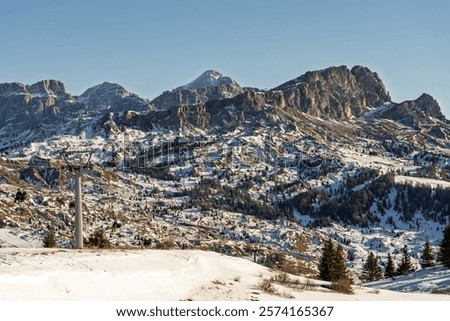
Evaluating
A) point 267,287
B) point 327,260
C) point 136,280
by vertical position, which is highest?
point 136,280

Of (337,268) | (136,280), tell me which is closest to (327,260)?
(337,268)

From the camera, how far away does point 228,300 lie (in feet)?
60.8

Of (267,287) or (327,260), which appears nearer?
(267,287)

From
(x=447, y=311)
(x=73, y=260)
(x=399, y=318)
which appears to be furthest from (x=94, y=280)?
(x=447, y=311)

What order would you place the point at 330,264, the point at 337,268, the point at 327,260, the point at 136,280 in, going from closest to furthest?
1. the point at 136,280
2. the point at 337,268
3. the point at 330,264
4. the point at 327,260

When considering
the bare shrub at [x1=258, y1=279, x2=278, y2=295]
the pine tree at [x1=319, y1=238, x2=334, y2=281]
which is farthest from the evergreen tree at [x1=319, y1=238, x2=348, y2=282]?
the bare shrub at [x1=258, y1=279, x2=278, y2=295]

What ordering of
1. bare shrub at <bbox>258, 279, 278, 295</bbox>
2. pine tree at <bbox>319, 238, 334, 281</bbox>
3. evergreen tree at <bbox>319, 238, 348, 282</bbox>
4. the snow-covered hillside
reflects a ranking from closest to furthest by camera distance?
the snow-covered hillside
bare shrub at <bbox>258, 279, 278, 295</bbox>
evergreen tree at <bbox>319, 238, 348, 282</bbox>
pine tree at <bbox>319, 238, 334, 281</bbox>

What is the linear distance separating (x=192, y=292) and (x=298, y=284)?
7.97 metres

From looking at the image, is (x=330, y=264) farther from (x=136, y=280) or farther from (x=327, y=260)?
(x=136, y=280)

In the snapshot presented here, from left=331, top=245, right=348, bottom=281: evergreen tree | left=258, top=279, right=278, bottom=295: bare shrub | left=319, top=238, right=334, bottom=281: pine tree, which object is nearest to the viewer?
left=258, top=279, right=278, bottom=295: bare shrub

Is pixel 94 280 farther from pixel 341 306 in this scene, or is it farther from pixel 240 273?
pixel 240 273

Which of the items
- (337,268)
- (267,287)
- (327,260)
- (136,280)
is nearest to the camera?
(136,280)

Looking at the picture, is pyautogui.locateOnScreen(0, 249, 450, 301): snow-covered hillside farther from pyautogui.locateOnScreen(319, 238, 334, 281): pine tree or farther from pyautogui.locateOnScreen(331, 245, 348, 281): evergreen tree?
pyautogui.locateOnScreen(319, 238, 334, 281): pine tree

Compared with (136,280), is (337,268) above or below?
below
